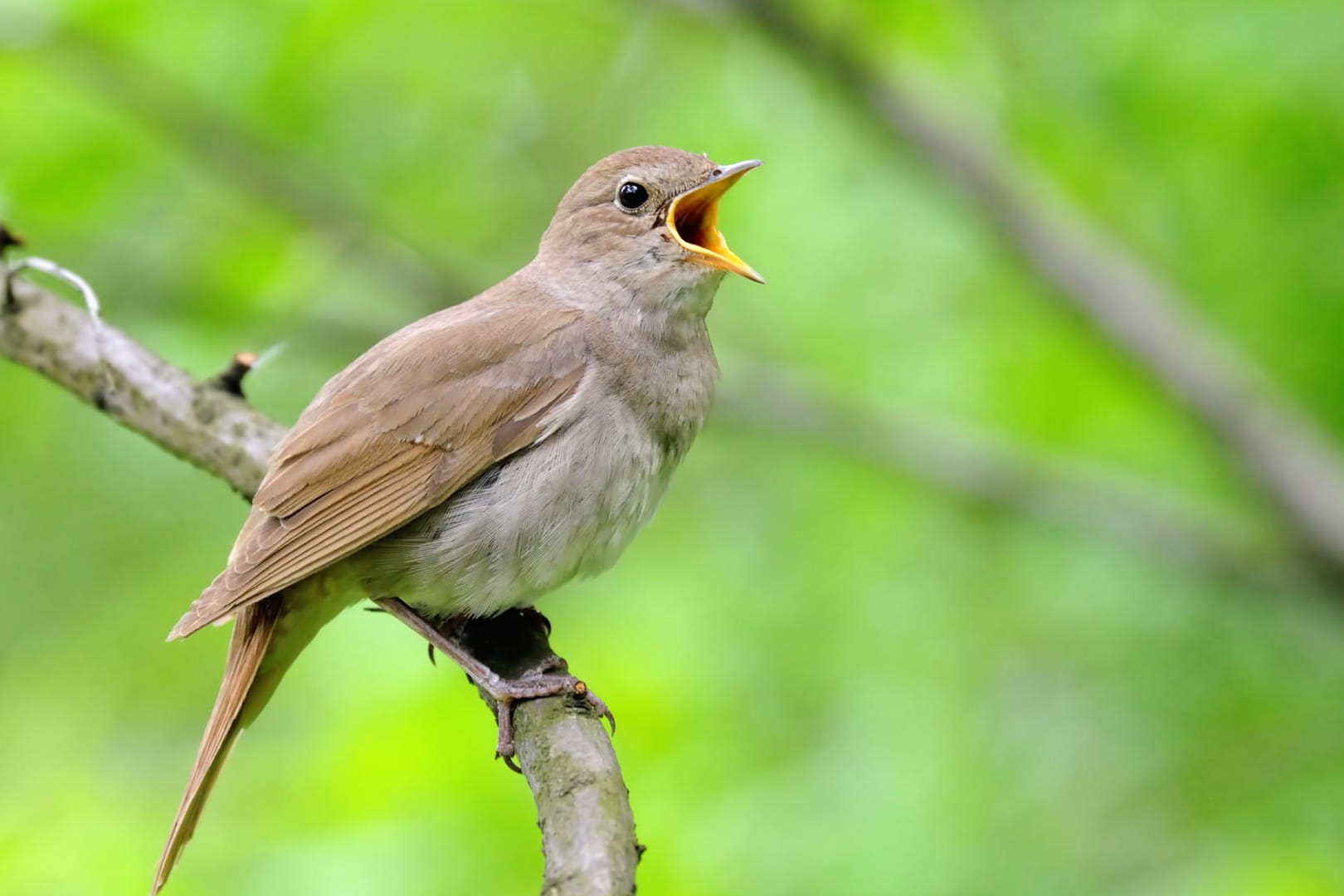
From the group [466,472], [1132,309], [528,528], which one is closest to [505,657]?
[528,528]

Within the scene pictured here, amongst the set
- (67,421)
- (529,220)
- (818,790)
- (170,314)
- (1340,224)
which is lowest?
(818,790)

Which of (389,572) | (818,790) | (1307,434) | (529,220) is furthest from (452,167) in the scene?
(1307,434)

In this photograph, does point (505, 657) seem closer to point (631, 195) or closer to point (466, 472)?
point (466, 472)

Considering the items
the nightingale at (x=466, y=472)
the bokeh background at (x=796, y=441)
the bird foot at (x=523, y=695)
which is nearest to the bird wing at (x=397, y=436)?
the nightingale at (x=466, y=472)

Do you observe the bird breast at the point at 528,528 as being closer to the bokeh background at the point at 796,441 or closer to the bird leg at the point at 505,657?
the bird leg at the point at 505,657

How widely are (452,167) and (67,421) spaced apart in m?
2.30

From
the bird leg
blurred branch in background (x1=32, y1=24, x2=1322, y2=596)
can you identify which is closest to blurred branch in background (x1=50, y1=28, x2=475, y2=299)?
blurred branch in background (x1=32, y1=24, x2=1322, y2=596)

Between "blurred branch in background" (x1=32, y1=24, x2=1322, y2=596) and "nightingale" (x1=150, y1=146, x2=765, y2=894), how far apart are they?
1818mm

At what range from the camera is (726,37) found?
22.8ft

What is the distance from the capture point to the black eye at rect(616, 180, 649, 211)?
502 centimetres

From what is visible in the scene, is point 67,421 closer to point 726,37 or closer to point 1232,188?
point 726,37

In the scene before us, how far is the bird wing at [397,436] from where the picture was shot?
4160 millimetres

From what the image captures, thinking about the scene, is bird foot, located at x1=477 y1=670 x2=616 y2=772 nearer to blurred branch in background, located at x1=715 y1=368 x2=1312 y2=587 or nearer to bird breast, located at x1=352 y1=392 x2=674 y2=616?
bird breast, located at x1=352 y1=392 x2=674 y2=616

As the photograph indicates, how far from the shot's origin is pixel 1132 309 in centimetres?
630
